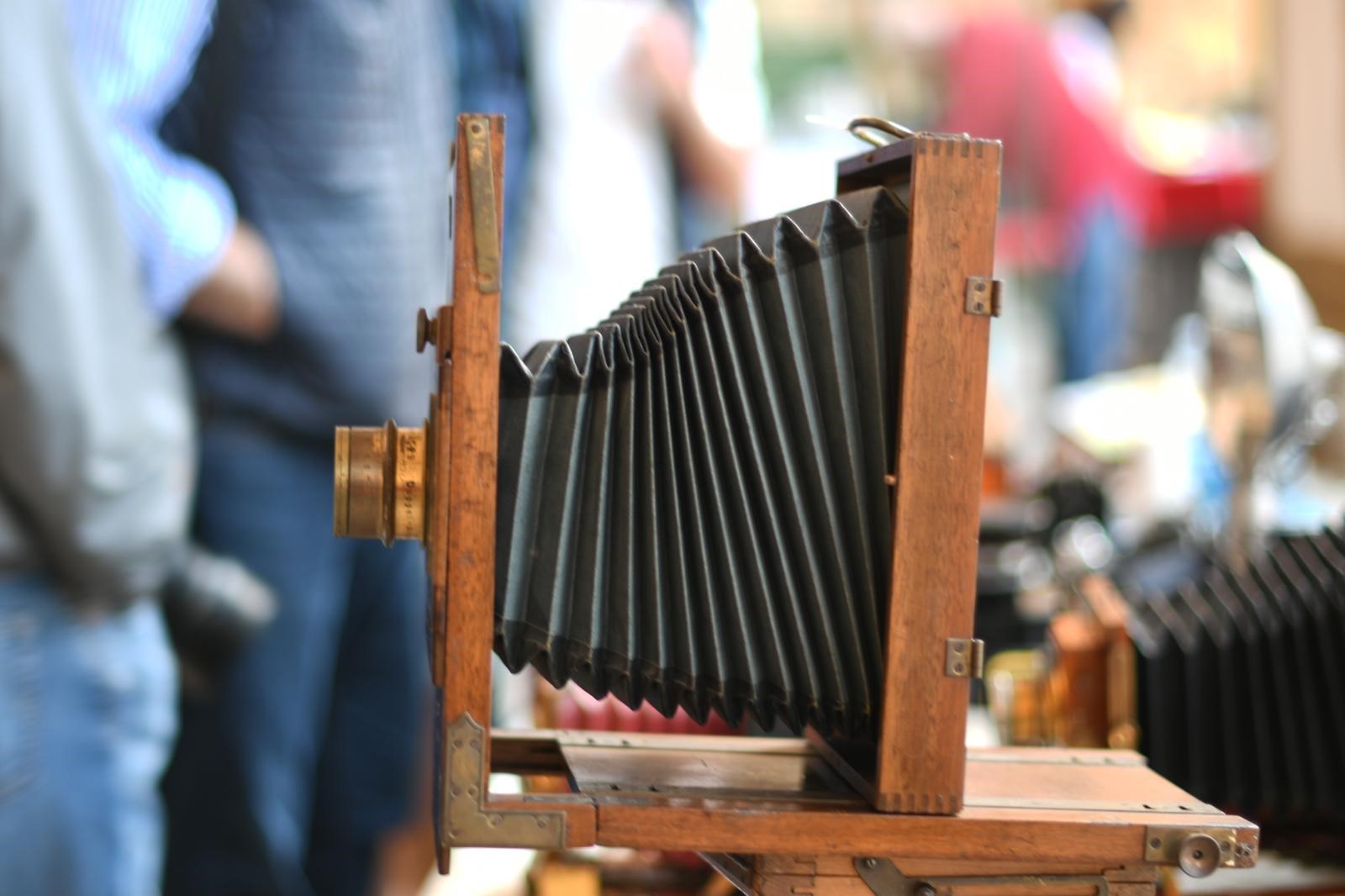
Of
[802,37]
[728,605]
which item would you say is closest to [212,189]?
[728,605]

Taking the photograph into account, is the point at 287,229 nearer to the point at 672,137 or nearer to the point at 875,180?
the point at 672,137

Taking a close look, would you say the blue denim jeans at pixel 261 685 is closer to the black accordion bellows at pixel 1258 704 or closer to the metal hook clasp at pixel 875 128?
the black accordion bellows at pixel 1258 704

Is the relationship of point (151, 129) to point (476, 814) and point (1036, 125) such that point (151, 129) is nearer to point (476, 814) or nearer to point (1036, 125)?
point (476, 814)

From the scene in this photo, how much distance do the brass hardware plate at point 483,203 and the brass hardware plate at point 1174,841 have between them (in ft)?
1.55

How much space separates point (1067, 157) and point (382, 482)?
11.7 feet

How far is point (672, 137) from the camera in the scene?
95.4 inches

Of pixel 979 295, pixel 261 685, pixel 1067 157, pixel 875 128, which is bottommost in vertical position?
pixel 261 685

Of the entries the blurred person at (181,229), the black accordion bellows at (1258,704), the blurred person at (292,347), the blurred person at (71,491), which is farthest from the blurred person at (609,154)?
the black accordion bellows at (1258,704)

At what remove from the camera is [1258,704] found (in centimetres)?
127

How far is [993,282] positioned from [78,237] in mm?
809

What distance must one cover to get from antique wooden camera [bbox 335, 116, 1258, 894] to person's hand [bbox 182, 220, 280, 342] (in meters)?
0.91

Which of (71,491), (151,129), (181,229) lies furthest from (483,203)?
(151,129)

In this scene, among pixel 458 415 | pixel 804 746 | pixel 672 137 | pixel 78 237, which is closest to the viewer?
pixel 458 415

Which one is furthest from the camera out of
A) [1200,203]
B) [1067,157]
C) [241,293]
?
[1200,203]
